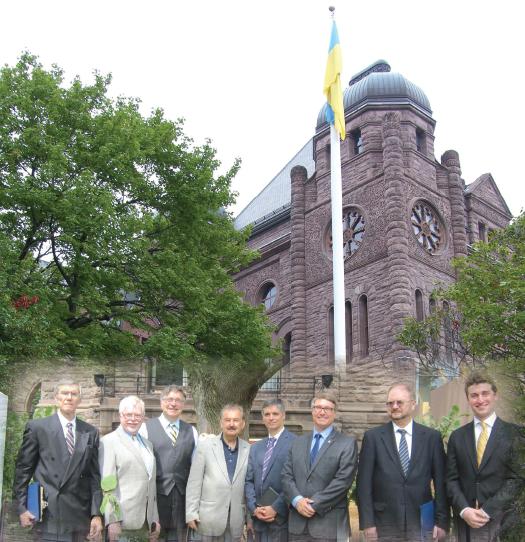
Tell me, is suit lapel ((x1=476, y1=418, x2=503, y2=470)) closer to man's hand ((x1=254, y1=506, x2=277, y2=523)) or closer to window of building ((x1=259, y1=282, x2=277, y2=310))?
man's hand ((x1=254, y1=506, x2=277, y2=523))

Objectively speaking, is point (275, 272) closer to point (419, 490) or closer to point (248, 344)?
point (248, 344)

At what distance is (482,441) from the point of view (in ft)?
19.8

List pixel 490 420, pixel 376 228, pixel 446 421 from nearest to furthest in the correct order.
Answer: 1. pixel 490 420
2. pixel 446 421
3. pixel 376 228

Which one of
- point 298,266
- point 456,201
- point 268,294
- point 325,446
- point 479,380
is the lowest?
point 325,446

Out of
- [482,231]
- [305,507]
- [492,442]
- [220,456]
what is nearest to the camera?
[305,507]

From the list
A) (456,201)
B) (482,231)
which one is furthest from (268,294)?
(482,231)

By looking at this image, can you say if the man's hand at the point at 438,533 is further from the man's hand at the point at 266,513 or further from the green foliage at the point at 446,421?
the man's hand at the point at 266,513

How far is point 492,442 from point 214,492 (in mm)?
2385

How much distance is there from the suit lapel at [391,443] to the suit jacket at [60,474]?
2.49m

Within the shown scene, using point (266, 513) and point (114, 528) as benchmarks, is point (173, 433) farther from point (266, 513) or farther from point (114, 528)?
point (266, 513)

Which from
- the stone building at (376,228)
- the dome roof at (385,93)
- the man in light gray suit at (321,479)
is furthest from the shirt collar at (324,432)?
the dome roof at (385,93)

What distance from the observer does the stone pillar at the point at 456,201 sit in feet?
98.7

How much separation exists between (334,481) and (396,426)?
2.43 ft

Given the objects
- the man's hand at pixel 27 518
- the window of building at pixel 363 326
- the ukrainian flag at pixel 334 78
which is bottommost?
the man's hand at pixel 27 518
